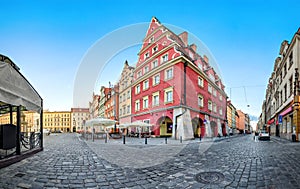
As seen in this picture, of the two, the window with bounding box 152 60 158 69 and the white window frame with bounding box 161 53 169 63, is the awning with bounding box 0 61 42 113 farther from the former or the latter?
the window with bounding box 152 60 158 69

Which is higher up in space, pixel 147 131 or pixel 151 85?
pixel 151 85

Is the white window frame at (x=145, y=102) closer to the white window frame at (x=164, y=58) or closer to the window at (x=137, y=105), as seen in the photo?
the window at (x=137, y=105)

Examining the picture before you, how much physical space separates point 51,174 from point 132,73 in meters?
29.5

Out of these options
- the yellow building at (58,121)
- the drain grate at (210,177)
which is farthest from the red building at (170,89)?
the yellow building at (58,121)

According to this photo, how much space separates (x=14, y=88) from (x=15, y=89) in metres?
0.10

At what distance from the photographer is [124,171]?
18.5 ft

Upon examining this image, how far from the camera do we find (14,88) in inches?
270

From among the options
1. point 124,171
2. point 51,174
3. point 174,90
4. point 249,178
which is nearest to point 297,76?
point 174,90

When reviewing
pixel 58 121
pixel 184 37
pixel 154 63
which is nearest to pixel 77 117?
pixel 58 121

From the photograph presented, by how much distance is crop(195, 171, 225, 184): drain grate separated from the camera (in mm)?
4633

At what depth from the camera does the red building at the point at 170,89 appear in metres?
22.2

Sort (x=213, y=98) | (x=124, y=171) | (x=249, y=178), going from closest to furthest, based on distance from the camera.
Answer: (x=249, y=178) → (x=124, y=171) → (x=213, y=98)

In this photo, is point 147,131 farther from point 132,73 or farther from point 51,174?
point 51,174

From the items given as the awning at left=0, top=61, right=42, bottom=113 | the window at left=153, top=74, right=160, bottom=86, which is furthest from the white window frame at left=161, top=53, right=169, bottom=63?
the awning at left=0, top=61, right=42, bottom=113
